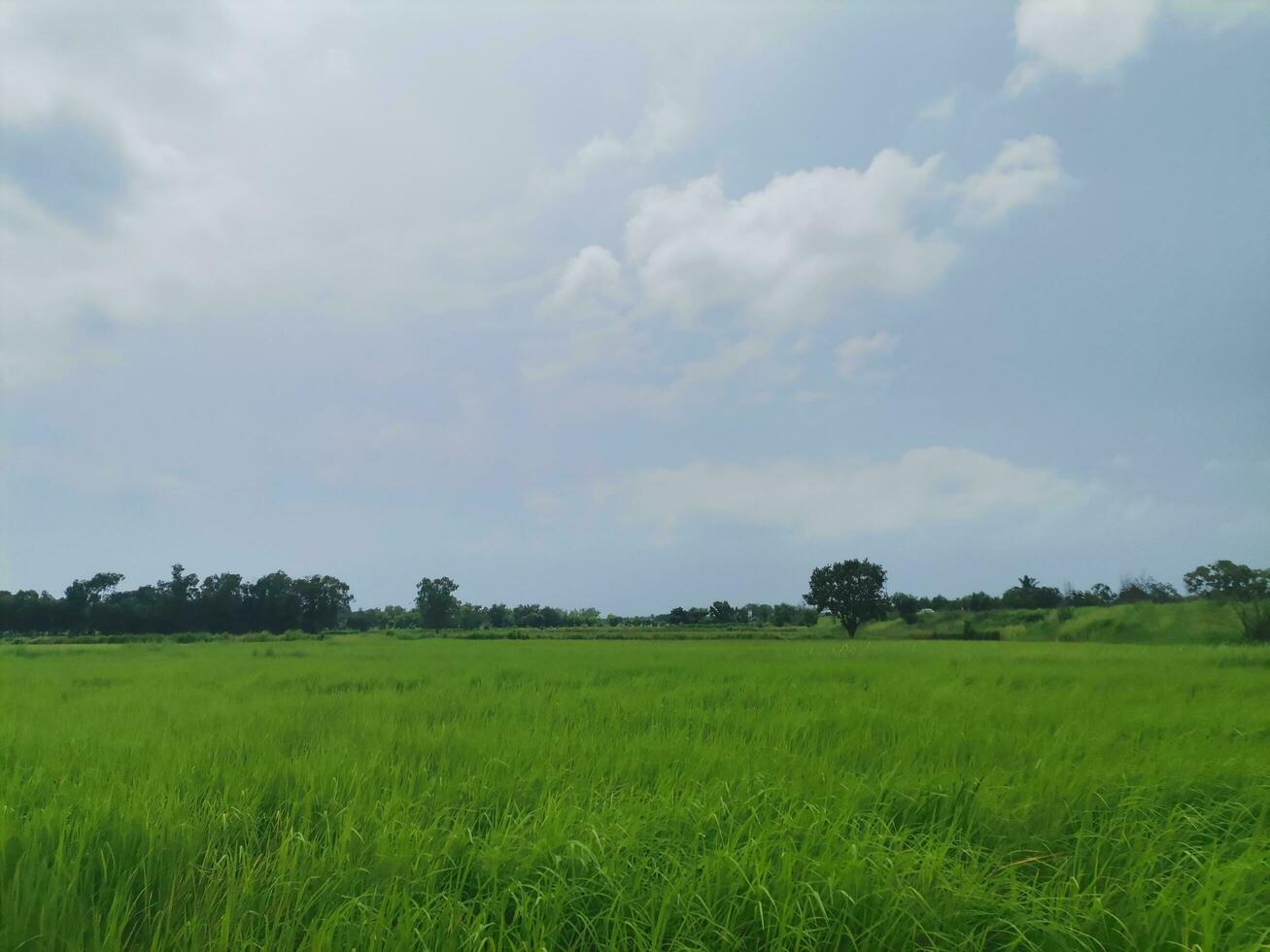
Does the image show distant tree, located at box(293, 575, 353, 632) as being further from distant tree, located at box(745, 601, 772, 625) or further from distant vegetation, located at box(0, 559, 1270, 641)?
distant tree, located at box(745, 601, 772, 625)

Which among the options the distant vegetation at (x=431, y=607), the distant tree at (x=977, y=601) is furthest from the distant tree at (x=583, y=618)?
the distant tree at (x=977, y=601)

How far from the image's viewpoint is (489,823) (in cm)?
286

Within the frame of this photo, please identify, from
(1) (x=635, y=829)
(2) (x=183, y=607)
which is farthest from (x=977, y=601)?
(2) (x=183, y=607)

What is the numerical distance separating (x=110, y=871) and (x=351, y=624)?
93909 mm

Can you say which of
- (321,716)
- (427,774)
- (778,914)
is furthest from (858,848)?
(321,716)

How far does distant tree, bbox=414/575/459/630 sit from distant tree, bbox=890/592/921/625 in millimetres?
58719

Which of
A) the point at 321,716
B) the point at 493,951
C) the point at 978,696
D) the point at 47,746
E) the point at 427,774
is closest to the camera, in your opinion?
the point at 493,951

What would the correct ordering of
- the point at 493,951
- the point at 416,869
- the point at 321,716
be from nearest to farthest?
the point at 493,951
the point at 416,869
the point at 321,716

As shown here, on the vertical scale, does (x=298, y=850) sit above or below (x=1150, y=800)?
above

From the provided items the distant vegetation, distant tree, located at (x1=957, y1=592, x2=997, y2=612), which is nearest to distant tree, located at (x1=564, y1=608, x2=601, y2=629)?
the distant vegetation

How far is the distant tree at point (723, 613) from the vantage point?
81.0 m

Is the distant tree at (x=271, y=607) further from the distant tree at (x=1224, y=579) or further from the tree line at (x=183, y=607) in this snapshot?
the distant tree at (x=1224, y=579)

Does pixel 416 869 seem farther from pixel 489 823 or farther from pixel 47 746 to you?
pixel 47 746

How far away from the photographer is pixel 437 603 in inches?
3356
